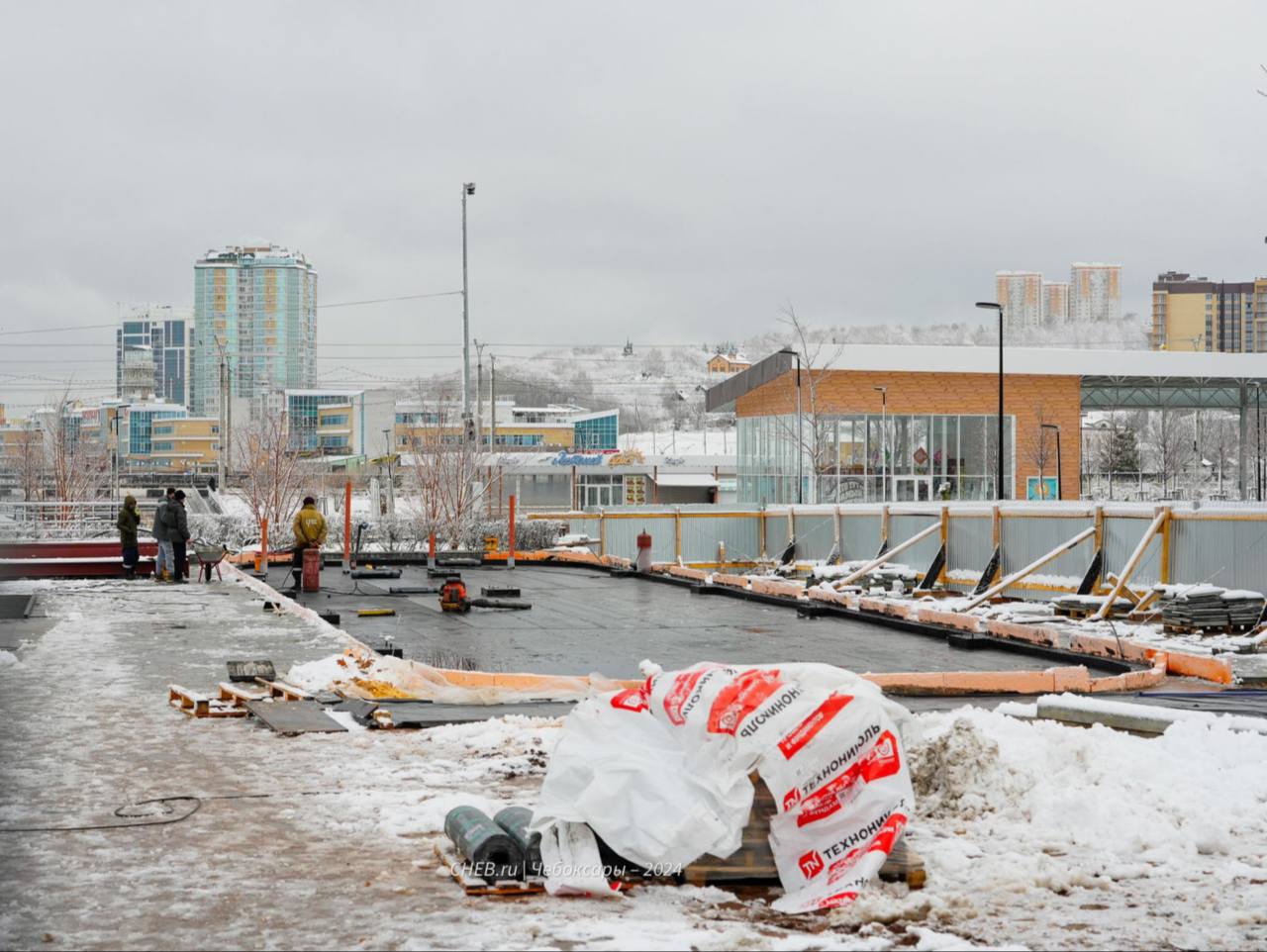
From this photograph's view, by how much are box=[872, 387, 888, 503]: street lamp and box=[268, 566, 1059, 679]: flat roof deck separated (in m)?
30.5

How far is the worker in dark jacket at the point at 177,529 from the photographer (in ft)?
93.0

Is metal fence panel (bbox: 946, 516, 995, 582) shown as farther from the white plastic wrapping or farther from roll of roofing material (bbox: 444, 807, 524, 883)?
roll of roofing material (bbox: 444, 807, 524, 883)

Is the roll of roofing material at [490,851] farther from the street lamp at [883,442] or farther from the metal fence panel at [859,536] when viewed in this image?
the street lamp at [883,442]

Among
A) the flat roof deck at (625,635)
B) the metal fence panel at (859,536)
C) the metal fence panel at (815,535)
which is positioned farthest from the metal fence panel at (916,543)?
the flat roof deck at (625,635)

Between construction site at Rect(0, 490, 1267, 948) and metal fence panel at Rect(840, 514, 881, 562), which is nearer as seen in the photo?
construction site at Rect(0, 490, 1267, 948)

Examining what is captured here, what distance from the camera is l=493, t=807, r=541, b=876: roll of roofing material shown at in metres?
6.53

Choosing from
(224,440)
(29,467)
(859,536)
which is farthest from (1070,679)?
(224,440)

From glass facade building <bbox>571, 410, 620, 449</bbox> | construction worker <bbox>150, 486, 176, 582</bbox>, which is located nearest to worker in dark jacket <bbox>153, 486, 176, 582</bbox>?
construction worker <bbox>150, 486, 176, 582</bbox>

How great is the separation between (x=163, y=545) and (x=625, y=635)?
556 inches

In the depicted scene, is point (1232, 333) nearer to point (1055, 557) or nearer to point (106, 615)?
point (1055, 557)

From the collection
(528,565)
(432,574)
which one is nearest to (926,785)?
(432,574)

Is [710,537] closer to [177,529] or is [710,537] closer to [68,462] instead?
[177,529]

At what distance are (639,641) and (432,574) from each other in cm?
1305

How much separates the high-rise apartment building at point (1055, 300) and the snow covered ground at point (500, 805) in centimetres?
19624
